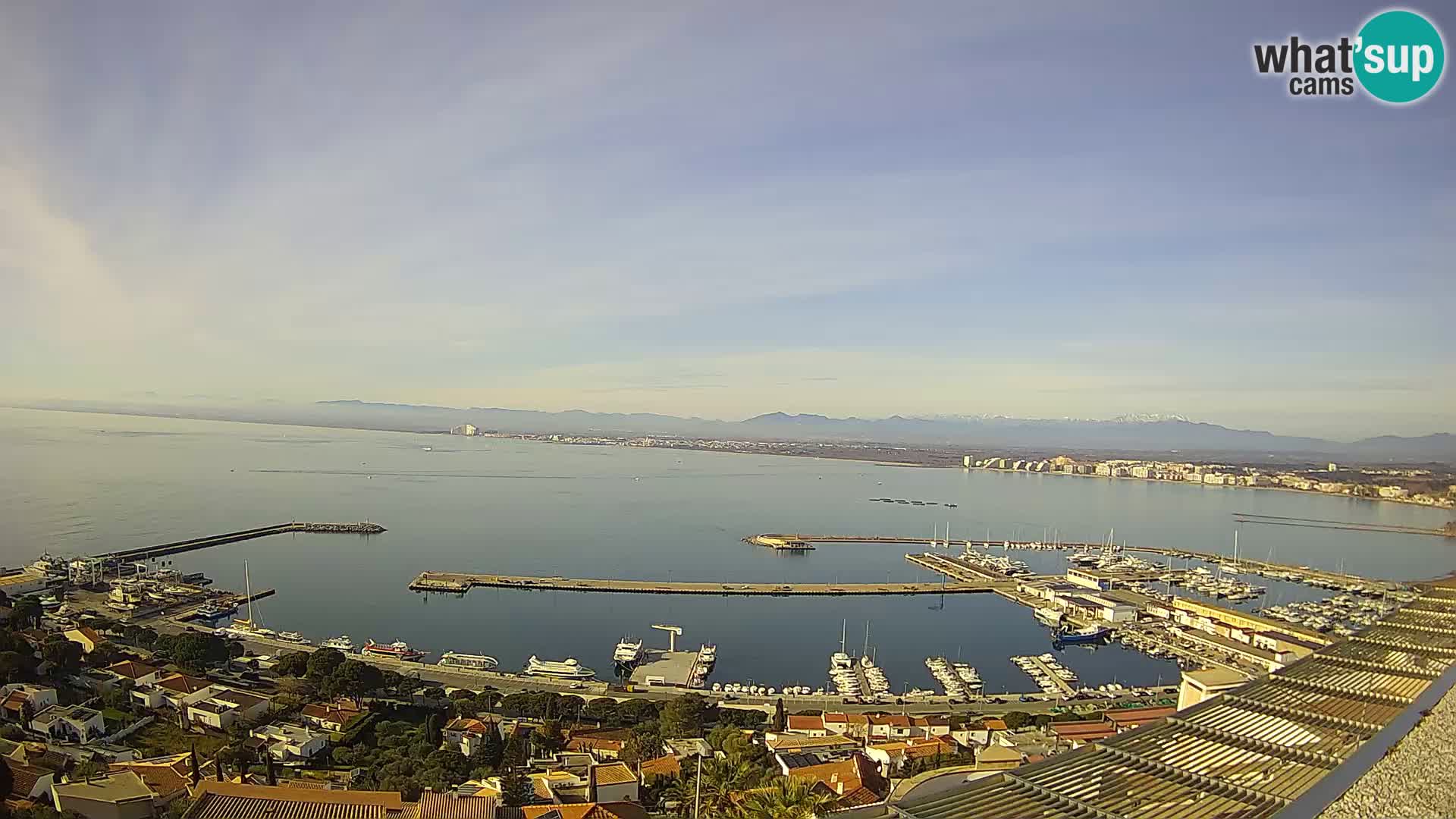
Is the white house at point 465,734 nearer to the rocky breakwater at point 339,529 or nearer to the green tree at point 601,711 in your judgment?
the green tree at point 601,711

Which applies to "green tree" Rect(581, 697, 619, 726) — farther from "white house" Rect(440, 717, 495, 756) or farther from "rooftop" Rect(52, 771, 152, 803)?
"rooftop" Rect(52, 771, 152, 803)

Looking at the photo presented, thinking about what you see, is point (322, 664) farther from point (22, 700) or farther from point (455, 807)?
point (455, 807)

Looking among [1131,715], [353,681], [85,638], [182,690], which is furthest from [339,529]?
[1131,715]

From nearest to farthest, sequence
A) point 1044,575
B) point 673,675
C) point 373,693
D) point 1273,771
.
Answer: point 1273,771, point 373,693, point 673,675, point 1044,575

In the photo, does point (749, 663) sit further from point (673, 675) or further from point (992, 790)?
point (992, 790)

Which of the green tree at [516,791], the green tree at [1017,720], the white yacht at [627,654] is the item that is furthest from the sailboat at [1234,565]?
the green tree at [516,791]

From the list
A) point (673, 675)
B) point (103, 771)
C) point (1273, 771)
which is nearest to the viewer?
point (1273, 771)

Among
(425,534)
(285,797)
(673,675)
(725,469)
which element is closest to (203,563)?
(425,534)
